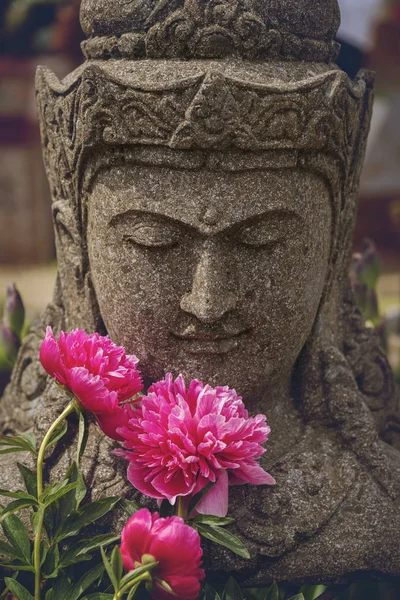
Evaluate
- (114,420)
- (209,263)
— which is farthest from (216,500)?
(209,263)

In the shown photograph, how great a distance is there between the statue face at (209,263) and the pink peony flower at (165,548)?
1.60 ft

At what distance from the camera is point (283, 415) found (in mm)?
1957

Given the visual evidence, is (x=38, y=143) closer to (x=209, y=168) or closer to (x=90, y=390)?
(x=209, y=168)

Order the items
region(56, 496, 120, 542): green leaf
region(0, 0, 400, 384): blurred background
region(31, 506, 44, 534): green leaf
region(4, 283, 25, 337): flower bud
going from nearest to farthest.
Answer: region(31, 506, 44, 534): green leaf
region(56, 496, 120, 542): green leaf
region(4, 283, 25, 337): flower bud
region(0, 0, 400, 384): blurred background

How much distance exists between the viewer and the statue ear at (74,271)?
191cm

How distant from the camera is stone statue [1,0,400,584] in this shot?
5.35 ft

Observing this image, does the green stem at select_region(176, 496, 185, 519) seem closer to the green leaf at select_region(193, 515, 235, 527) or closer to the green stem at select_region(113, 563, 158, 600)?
the green leaf at select_region(193, 515, 235, 527)

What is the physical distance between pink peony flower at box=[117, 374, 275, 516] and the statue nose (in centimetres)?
18

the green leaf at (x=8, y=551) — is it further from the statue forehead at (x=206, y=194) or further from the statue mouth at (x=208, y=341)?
the statue forehead at (x=206, y=194)

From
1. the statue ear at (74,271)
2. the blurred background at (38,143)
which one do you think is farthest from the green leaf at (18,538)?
the blurred background at (38,143)

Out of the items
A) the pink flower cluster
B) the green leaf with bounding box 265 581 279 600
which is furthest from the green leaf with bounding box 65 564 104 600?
the green leaf with bounding box 265 581 279 600

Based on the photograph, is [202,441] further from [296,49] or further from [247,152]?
[296,49]

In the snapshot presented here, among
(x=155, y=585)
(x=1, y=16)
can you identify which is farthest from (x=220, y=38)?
(x=1, y=16)

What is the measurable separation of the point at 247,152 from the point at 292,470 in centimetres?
80
